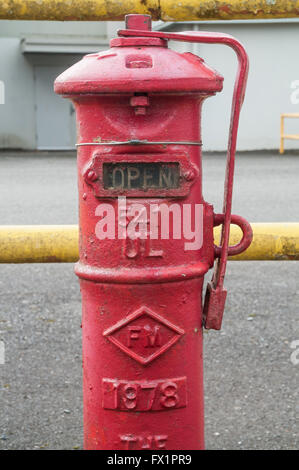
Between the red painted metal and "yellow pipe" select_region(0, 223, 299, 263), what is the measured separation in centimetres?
60

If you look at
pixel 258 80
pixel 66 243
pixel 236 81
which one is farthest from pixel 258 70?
pixel 236 81

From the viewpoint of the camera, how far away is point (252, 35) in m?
16.3

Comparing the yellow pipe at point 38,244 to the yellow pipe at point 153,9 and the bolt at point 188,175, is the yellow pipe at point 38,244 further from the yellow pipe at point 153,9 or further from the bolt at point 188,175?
the bolt at point 188,175

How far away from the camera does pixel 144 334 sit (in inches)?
71.8

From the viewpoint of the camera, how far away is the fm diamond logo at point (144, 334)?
1.82 meters

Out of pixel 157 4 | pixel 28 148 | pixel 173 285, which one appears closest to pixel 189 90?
pixel 173 285

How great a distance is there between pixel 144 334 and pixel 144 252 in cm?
21

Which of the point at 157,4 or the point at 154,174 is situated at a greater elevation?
the point at 157,4

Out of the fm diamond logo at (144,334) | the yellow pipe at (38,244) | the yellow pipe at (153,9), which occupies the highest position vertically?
the yellow pipe at (153,9)

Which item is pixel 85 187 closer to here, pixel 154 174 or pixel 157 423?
pixel 154 174

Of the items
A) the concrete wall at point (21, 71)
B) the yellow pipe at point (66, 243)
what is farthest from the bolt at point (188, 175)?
the concrete wall at point (21, 71)

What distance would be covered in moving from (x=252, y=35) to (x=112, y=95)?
15.3 metres

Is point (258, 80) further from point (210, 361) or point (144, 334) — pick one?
point (144, 334)

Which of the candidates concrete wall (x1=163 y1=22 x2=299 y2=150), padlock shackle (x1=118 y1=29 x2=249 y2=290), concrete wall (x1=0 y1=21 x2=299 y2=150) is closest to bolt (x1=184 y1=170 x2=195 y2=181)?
padlock shackle (x1=118 y1=29 x2=249 y2=290)
